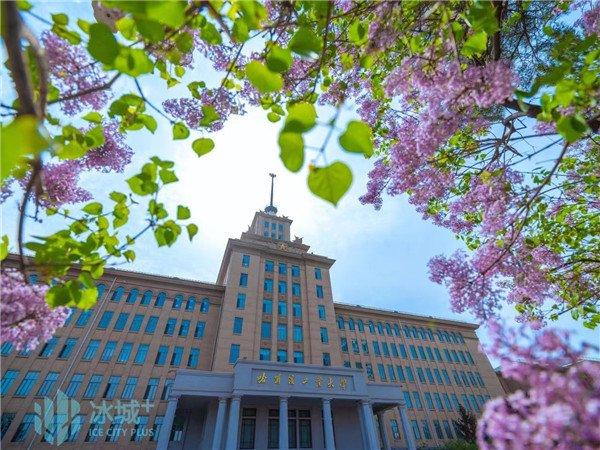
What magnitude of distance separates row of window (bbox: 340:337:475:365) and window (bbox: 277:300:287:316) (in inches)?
377

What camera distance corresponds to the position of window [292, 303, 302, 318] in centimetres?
3089

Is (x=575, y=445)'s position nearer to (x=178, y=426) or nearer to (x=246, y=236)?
(x=178, y=426)

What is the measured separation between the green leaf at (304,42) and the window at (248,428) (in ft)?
79.6

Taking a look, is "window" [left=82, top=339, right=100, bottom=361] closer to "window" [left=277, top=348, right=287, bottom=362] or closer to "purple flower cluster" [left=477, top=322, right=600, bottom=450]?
"window" [left=277, top=348, right=287, bottom=362]

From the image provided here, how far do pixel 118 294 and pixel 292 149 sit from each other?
32920mm

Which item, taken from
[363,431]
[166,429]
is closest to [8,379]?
[166,429]

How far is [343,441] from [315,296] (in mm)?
13802

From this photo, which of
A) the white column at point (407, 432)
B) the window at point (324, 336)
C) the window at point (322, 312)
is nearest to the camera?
the white column at point (407, 432)

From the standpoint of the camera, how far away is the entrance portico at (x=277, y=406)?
61.1ft

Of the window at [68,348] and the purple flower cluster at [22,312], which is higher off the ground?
the window at [68,348]

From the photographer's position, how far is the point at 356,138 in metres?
1.19

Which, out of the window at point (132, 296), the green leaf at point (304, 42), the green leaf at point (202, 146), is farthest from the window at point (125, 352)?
the green leaf at point (304, 42)

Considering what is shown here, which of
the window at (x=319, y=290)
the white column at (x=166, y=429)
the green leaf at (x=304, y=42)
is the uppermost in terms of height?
the window at (x=319, y=290)

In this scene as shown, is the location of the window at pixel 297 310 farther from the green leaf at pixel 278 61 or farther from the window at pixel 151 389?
the green leaf at pixel 278 61
